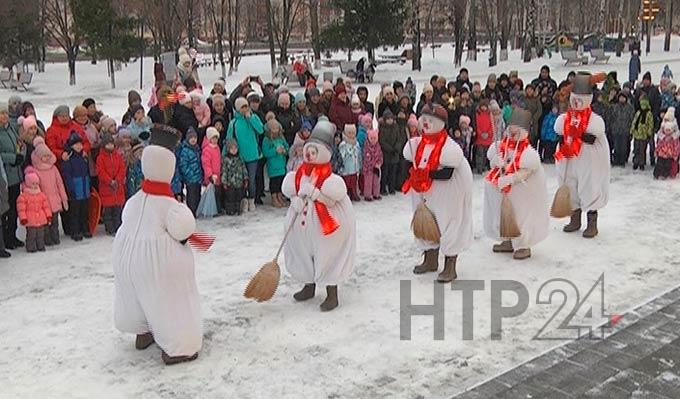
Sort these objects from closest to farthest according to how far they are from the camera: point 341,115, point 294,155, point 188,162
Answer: point 188,162, point 294,155, point 341,115

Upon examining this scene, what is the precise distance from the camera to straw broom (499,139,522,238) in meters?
8.27

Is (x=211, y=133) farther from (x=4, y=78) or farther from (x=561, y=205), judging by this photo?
(x=4, y=78)

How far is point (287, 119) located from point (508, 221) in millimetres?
4063

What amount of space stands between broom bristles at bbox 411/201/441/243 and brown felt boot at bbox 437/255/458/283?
23 centimetres

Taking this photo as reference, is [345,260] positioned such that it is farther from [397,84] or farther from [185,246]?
[397,84]

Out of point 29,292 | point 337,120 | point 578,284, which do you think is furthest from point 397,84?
point 29,292

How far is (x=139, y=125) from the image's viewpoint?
10.3 meters

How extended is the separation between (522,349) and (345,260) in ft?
5.60

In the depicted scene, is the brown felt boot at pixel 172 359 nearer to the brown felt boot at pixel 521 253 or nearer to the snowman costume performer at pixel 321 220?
the snowman costume performer at pixel 321 220

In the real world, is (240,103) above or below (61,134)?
above

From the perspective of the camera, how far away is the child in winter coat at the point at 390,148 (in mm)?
11578

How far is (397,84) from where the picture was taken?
43.7 feet

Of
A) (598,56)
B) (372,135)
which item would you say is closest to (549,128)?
(372,135)

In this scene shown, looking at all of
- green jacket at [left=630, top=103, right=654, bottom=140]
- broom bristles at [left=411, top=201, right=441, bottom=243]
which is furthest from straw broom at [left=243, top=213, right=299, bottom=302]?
green jacket at [left=630, top=103, right=654, bottom=140]
